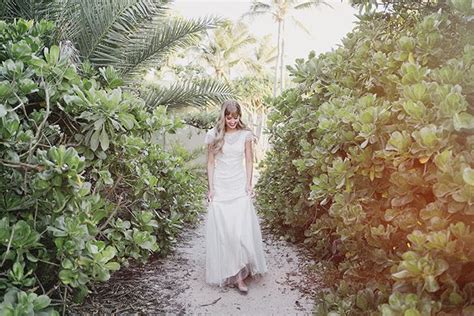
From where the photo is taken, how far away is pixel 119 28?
5672 mm

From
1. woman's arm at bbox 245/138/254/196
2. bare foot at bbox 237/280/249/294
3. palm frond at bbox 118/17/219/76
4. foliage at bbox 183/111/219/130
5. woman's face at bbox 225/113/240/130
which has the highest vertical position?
palm frond at bbox 118/17/219/76

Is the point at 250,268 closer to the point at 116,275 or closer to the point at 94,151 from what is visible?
the point at 116,275

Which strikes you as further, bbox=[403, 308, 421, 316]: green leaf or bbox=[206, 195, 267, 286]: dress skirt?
bbox=[206, 195, 267, 286]: dress skirt

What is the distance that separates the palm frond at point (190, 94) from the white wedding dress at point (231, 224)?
233 centimetres

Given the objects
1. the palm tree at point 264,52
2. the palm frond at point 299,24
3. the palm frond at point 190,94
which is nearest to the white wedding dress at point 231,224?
the palm frond at point 190,94

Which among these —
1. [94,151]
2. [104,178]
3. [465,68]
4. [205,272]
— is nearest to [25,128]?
[94,151]

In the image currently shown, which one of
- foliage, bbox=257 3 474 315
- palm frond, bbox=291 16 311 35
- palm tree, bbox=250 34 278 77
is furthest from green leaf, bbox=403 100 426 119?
palm tree, bbox=250 34 278 77

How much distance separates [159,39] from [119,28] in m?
0.87

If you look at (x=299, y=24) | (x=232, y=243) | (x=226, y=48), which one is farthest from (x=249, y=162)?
(x=299, y=24)

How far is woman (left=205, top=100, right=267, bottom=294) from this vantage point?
14.3 ft

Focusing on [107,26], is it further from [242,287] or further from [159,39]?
[242,287]

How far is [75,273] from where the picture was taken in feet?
8.24

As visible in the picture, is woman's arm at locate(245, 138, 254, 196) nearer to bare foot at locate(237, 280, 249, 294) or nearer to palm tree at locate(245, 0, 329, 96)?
bare foot at locate(237, 280, 249, 294)

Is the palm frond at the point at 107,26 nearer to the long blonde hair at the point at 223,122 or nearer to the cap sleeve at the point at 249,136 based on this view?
the long blonde hair at the point at 223,122
